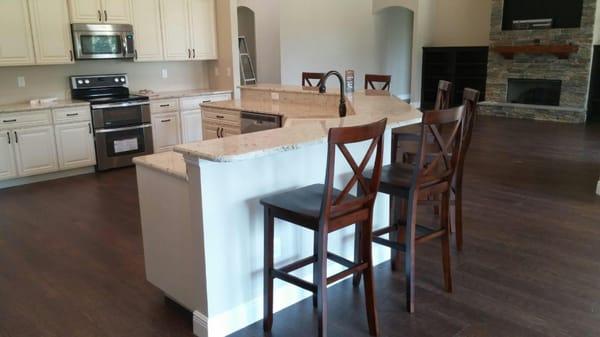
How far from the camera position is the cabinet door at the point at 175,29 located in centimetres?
664

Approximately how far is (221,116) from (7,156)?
7.95 feet

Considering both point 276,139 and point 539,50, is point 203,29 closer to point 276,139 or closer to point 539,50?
point 276,139

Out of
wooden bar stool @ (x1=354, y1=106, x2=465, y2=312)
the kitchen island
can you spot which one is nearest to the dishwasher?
the kitchen island

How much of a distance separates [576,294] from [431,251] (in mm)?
974

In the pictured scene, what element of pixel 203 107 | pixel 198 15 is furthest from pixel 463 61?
pixel 203 107

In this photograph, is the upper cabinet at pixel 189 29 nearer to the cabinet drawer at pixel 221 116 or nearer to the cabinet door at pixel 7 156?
the cabinet drawer at pixel 221 116

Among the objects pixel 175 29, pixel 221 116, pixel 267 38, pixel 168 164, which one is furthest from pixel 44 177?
pixel 267 38

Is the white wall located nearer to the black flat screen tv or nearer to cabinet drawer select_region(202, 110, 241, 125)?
cabinet drawer select_region(202, 110, 241, 125)

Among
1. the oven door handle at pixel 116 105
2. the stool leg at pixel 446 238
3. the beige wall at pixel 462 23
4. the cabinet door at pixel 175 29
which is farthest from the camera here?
the beige wall at pixel 462 23

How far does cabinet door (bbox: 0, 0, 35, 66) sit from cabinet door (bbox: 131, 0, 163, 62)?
51.0 inches

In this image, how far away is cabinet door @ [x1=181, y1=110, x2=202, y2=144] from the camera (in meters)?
6.78

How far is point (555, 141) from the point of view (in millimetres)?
7309

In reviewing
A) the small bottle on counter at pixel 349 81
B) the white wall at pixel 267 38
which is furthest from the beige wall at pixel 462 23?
the small bottle on counter at pixel 349 81

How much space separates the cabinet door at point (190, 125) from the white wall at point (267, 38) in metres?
2.73
